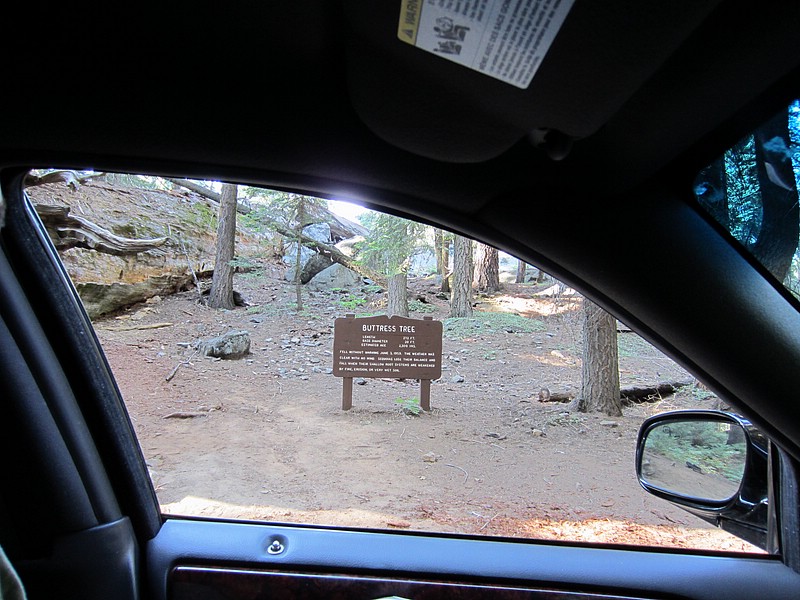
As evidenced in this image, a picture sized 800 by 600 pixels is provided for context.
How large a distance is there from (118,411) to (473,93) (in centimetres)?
154

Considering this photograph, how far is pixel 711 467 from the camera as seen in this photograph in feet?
5.76

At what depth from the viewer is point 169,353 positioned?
8.22 metres

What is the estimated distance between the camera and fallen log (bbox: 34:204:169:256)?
268 inches

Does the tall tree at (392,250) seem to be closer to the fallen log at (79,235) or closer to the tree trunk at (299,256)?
the tree trunk at (299,256)

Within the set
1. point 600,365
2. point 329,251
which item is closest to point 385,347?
point 600,365

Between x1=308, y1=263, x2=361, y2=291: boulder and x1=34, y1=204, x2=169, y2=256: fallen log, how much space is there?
14.7ft

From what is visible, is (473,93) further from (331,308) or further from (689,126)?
(331,308)

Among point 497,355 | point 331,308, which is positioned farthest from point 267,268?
point 497,355

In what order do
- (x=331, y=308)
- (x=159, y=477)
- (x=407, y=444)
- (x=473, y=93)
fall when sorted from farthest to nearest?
(x=331, y=308), (x=407, y=444), (x=159, y=477), (x=473, y=93)

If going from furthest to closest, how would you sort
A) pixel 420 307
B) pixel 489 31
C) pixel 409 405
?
pixel 420 307 → pixel 409 405 → pixel 489 31

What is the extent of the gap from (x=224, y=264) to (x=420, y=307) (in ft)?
16.8

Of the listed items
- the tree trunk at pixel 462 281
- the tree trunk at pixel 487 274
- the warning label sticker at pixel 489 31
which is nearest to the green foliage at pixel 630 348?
the tree trunk at pixel 462 281

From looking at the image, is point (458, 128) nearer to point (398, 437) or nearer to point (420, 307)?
point (398, 437)

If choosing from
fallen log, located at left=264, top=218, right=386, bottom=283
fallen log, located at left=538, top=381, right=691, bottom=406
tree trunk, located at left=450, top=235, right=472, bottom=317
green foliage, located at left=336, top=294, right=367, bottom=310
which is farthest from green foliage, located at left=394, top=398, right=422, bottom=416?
green foliage, located at left=336, top=294, right=367, bottom=310
